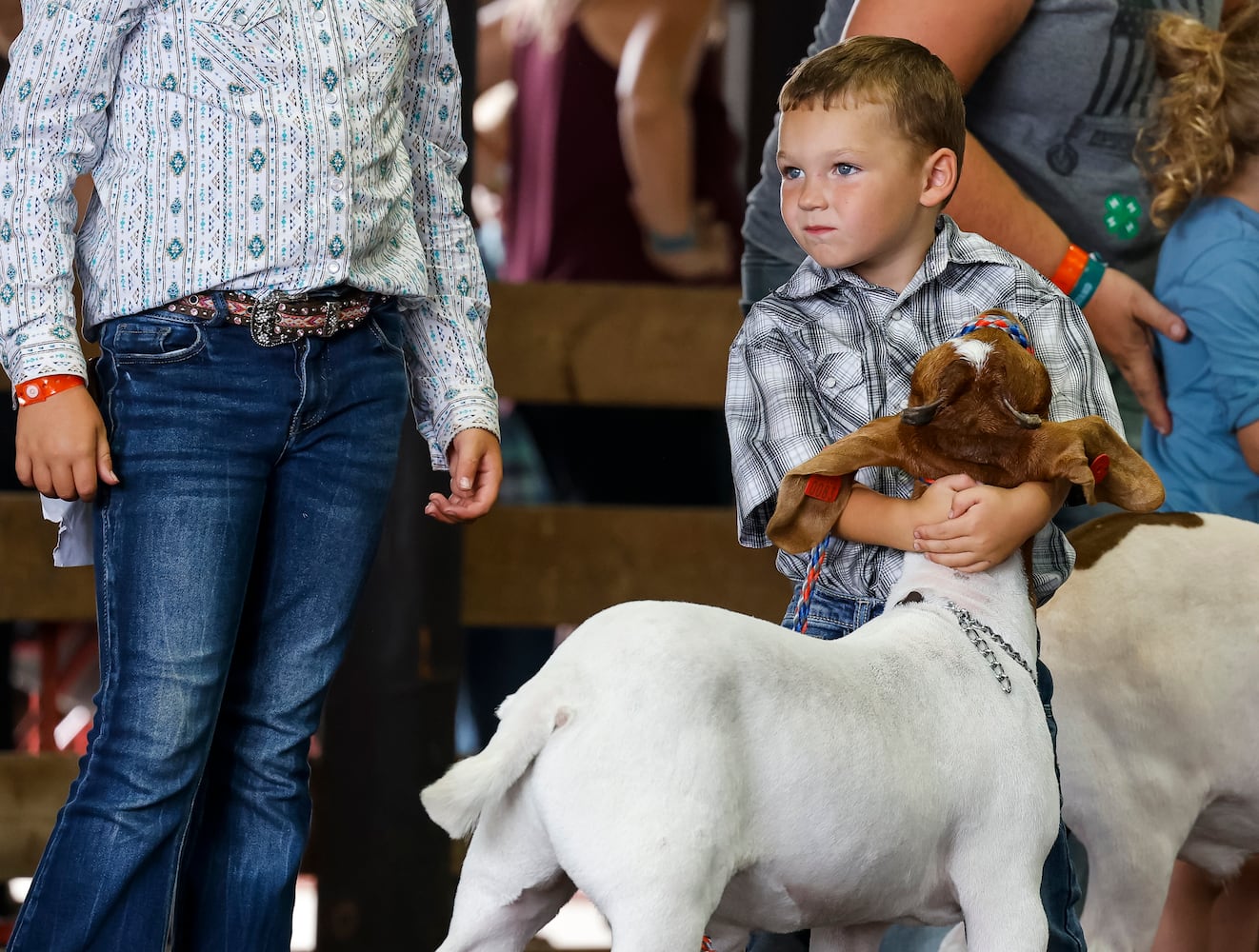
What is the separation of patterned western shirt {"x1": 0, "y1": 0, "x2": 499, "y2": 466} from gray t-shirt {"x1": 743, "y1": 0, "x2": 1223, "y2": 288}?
1.69 feet

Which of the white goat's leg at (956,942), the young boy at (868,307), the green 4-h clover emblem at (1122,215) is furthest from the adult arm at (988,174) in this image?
the white goat's leg at (956,942)

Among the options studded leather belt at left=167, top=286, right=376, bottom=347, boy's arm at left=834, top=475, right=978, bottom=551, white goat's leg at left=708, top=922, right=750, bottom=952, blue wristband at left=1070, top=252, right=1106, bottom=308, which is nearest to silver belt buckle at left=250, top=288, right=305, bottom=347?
studded leather belt at left=167, top=286, right=376, bottom=347

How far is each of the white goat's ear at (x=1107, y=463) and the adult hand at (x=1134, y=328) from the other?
587 mm

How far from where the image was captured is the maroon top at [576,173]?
9.04ft

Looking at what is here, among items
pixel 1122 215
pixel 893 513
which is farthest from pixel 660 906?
pixel 1122 215

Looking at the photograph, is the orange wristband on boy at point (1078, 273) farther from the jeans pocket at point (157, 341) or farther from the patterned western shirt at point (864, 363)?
the jeans pocket at point (157, 341)

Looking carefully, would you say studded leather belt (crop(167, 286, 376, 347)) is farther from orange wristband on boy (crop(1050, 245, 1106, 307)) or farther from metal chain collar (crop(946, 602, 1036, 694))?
orange wristband on boy (crop(1050, 245, 1106, 307))

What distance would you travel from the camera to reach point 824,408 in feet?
3.97

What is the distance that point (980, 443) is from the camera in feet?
3.40

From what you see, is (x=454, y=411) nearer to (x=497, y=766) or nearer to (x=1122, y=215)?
(x=497, y=766)

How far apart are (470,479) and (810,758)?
536mm

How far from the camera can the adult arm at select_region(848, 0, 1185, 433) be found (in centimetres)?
147

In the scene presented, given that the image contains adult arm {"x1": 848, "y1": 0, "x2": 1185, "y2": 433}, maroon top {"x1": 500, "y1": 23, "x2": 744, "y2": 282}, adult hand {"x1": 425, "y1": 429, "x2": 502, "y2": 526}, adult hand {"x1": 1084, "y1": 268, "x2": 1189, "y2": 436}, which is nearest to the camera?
adult hand {"x1": 425, "y1": 429, "x2": 502, "y2": 526}

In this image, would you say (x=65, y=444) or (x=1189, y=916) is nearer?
(x=65, y=444)
